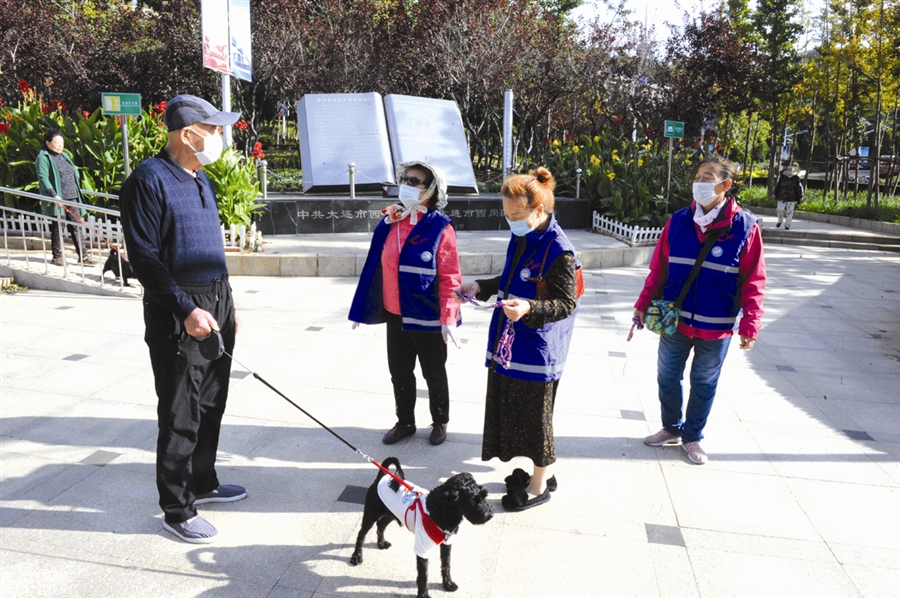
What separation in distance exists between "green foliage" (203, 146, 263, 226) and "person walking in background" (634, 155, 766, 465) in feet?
21.0

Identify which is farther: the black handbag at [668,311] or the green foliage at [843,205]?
the green foliage at [843,205]

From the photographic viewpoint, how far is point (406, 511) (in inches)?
97.0

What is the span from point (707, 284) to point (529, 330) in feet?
3.85

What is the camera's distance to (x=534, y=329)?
287 cm

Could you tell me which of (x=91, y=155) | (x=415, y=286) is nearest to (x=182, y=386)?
(x=415, y=286)

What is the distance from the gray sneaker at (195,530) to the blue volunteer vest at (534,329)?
4.81 feet

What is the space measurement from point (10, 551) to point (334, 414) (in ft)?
6.19

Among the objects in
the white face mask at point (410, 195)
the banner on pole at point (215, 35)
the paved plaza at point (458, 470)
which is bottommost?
the paved plaza at point (458, 470)

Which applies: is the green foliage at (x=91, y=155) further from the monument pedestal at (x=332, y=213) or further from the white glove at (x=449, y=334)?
the white glove at (x=449, y=334)

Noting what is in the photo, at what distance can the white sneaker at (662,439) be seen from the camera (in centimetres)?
389

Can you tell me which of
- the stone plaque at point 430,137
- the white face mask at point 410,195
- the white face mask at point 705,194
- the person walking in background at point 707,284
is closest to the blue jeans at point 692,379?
the person walking in background at point 707,284

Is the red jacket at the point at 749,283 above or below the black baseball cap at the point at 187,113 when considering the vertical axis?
below

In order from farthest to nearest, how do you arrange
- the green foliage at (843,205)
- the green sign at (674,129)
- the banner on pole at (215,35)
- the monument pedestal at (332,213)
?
the green foliage at (843,205)
the monument pedestal at (332,213)
the green sign at (674,129)
the banner on pole at (215,35)

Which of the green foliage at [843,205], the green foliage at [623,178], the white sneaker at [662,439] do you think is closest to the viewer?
the white sneaker at [662,439]
